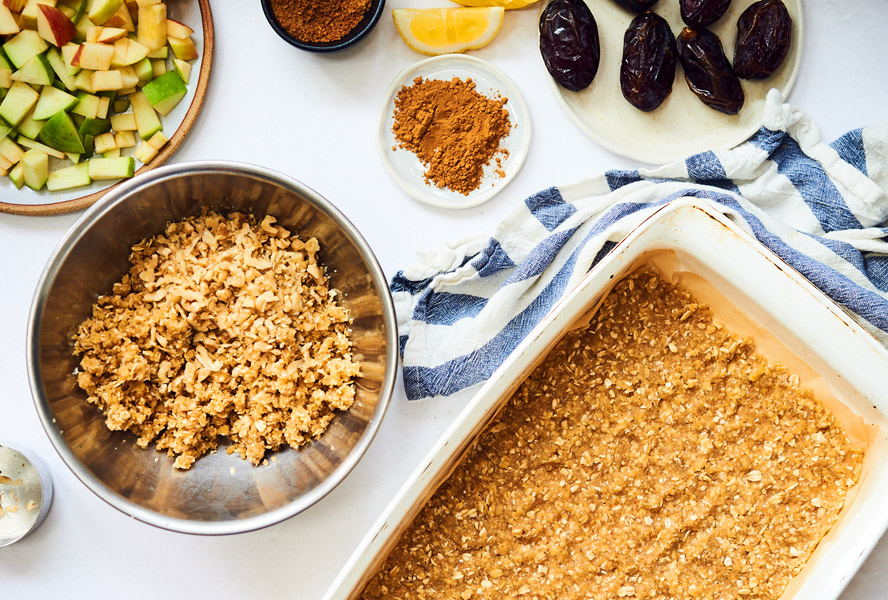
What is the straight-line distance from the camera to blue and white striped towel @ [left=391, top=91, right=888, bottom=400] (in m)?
1.16

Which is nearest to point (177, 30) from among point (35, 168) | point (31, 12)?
point (31, 12)

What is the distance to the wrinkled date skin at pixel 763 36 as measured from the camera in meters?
1.18

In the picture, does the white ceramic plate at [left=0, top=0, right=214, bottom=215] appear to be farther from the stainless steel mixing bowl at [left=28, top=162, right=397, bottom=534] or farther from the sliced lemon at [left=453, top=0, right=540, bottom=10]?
the sliced lemon at [left=453, top=0, right=540, bottom=10]

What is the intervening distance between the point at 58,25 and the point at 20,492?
0.87m

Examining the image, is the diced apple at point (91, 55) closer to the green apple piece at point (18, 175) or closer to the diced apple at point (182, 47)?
the diced apple at point (182, 47)

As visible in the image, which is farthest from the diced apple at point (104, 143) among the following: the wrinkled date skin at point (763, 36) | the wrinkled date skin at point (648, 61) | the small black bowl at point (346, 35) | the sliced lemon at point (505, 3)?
the wrinkled date skin at point (763, 36)

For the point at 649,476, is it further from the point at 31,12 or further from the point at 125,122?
the point at 31,12

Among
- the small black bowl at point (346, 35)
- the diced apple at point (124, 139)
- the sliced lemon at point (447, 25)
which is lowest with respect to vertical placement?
the diced apple at point (124, 139)

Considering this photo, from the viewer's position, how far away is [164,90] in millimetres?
1228

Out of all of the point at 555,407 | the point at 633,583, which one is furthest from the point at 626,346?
the point at 633,583

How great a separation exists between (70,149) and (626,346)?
1078mm

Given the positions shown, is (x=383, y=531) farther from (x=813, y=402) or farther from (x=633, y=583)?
(x=813, y=402)

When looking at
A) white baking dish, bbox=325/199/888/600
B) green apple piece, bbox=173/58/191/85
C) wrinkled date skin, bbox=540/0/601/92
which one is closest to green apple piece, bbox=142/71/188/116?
green apple piece, bbox=173/58/191/85

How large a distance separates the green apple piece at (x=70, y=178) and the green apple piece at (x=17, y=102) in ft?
0.40
